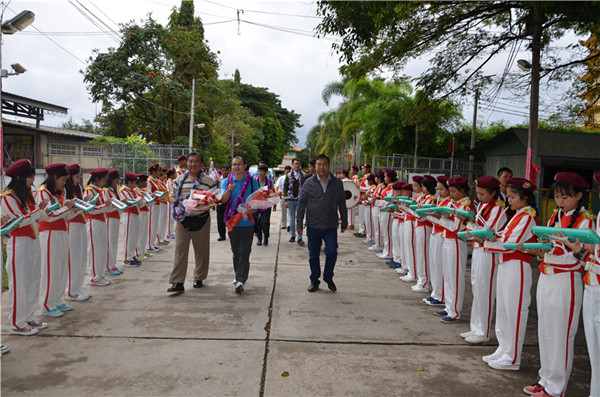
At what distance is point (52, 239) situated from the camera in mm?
4910

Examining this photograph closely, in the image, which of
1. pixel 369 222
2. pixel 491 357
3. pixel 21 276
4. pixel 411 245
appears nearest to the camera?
pixel 491 357

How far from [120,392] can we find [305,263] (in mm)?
5052

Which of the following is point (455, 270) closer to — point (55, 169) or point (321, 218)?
point (321, 218)

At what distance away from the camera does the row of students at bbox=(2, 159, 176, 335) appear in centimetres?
428

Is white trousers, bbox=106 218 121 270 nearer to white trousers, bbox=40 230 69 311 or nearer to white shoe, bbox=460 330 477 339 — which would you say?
white trousers, bbox=40 230 69 311

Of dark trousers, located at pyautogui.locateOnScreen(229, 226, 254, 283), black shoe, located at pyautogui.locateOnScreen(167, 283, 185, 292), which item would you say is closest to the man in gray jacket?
dark trousers, located at pyautogui.locateOnScreen(229, 226, 254, 283)

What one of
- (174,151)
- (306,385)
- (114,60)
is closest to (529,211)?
(306,385)

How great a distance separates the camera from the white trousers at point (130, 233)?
757 cm

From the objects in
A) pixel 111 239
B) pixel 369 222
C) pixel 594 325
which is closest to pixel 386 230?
pixel 369 222

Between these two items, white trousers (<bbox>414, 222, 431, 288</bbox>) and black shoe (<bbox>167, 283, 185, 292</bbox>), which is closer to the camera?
black shoe (<bbox>167, 283, 185, 292</bbox>)

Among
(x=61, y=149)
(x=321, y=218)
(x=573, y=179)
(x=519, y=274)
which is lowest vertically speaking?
(x=519, y=274)

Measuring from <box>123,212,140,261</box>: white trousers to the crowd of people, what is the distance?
0.02 m

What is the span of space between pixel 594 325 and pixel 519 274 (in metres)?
0.82

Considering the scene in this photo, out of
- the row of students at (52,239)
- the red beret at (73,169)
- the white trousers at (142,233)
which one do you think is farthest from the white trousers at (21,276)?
the white trousers at (142,233)
